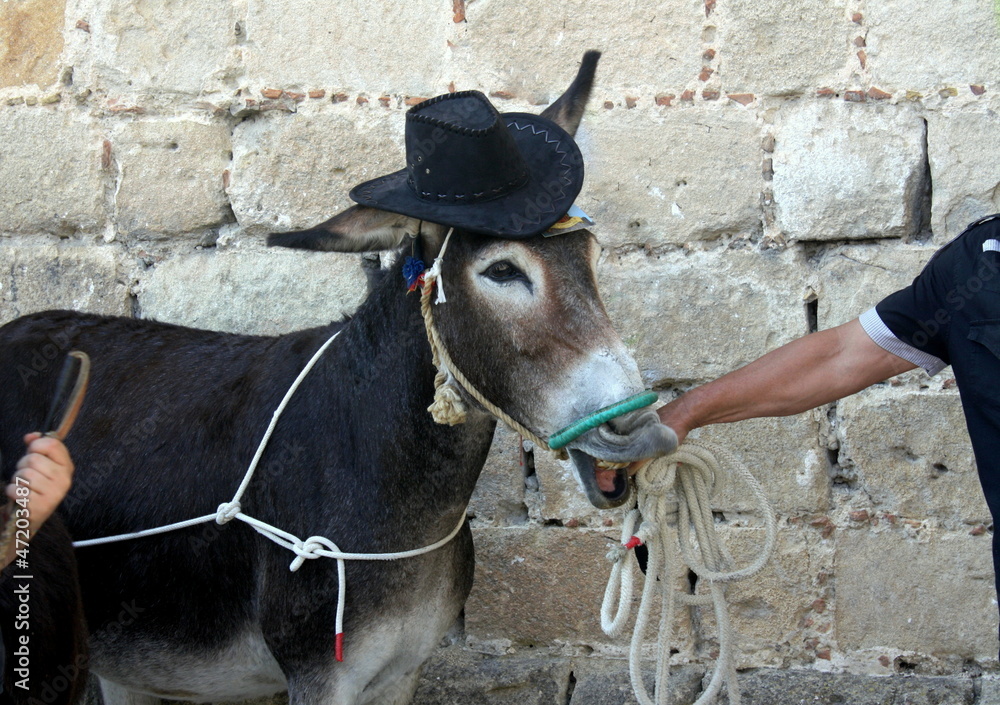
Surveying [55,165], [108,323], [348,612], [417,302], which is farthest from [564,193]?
[55,165]

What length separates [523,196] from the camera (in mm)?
2133

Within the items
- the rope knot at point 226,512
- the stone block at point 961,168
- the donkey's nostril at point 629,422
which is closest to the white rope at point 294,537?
the rope knot at point 226,512

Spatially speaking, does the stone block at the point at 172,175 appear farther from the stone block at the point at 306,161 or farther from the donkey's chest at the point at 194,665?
the donkey's chest at the point at 194,665

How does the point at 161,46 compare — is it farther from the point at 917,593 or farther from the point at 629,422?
the point at 917,593

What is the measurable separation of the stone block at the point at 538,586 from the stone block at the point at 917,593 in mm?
808

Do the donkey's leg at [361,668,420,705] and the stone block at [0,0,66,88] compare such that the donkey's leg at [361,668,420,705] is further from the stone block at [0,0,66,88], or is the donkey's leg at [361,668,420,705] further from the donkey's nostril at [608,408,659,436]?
the stone block at [0,0,66,88]

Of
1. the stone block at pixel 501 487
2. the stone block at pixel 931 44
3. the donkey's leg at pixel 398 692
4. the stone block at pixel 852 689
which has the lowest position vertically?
the stone block at pixel 852 689

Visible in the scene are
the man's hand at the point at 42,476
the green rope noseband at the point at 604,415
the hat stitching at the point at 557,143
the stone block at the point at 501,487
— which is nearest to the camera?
the man's hand at the point at 42,476

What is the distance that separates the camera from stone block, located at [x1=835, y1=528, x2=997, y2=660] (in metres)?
3.19

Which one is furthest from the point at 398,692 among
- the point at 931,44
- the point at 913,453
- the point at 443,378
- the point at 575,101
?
the point at 931,44

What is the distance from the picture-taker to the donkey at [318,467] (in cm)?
213

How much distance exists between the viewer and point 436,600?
258cm

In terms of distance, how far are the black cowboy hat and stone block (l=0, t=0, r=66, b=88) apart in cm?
217

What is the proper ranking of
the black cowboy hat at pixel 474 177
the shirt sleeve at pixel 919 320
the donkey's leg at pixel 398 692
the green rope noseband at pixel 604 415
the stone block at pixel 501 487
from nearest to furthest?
the green rope noseband at pixel 604 415
the black cowboy hat at pixel 474 177
the shirt sleeve at pixel 919 320
the donkey's leg at pixel 398 692
the stone block at pixel 501 487
